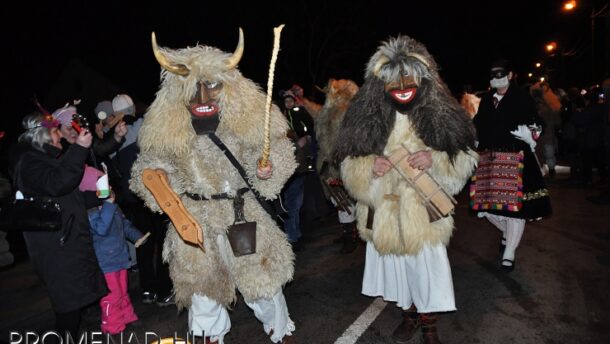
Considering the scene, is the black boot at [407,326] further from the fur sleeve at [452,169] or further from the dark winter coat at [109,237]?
the dark winter coat at [109,237]

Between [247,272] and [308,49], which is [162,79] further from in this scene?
[308,49]

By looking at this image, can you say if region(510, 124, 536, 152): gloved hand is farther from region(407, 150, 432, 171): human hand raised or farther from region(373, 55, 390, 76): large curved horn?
region(373, 55, 390, 76): large curved horn

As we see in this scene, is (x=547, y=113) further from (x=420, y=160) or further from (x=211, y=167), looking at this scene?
(x=211, y=167)

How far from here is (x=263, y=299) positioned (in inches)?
123

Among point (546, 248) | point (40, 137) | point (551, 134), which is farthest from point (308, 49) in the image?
point (40, 137)

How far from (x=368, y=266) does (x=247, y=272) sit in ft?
3.54

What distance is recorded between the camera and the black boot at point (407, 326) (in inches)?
134

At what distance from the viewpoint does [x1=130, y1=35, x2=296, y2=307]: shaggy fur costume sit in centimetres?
300

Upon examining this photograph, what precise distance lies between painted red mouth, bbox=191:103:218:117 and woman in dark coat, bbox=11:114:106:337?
0.74 metres

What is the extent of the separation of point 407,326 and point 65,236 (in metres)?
2.66

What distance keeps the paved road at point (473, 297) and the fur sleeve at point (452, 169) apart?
1.23 meters

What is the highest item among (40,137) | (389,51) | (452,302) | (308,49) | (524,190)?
(308,49)

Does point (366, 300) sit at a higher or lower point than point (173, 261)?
lower

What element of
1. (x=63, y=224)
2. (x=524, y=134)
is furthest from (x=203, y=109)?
(x=524, y=134)
